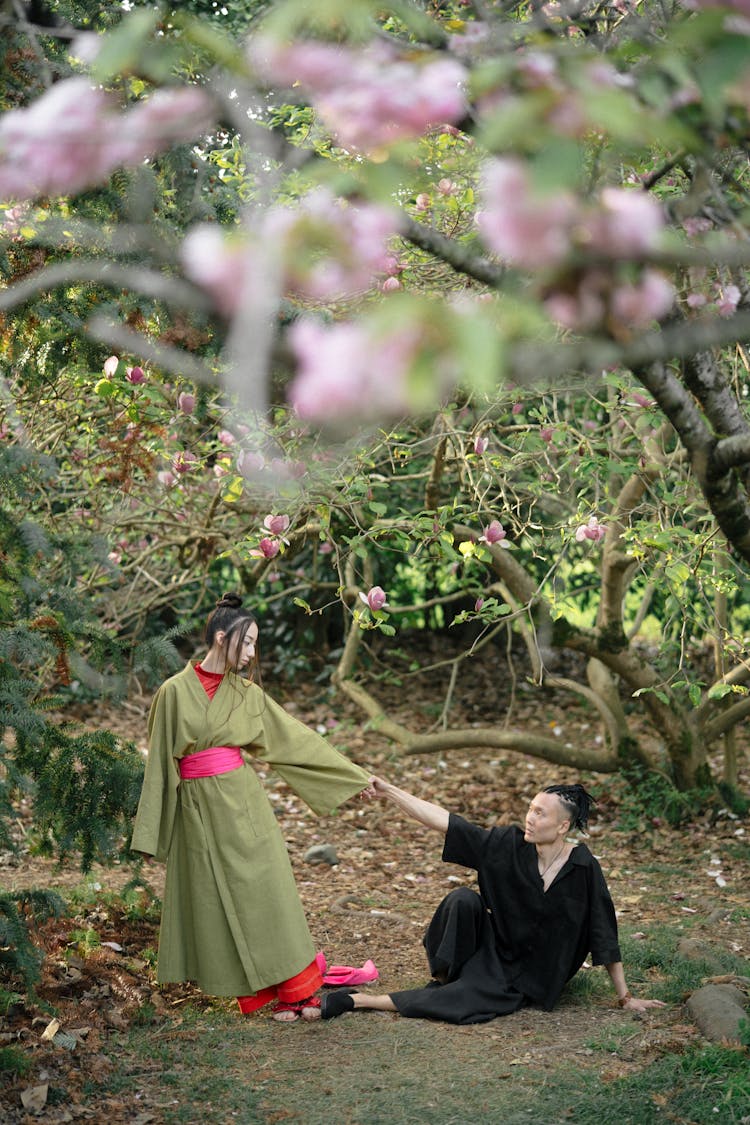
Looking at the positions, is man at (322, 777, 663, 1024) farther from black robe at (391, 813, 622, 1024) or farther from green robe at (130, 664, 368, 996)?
green robe at (130, 664, 368, 996)

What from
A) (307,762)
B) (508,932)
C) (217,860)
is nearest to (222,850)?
(217,860)

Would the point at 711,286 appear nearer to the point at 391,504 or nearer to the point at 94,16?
the point at 94,16

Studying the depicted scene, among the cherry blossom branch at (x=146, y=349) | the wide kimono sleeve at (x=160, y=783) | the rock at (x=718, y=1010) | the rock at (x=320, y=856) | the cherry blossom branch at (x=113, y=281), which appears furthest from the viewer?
the rock at (x=320, y=856)

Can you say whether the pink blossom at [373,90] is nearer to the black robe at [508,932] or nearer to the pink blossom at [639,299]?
the pink blossom at [639,299]

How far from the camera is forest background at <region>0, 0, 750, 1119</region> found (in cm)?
127

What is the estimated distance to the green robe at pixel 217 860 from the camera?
12.6 ft

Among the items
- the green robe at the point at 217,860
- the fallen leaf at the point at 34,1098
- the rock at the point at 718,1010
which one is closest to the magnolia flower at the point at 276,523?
the green robe at the point at 217,860

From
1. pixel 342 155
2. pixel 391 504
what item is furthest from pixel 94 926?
pixel 391 504

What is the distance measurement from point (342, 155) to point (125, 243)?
3.12 feet

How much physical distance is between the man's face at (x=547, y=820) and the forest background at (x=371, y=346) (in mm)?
938

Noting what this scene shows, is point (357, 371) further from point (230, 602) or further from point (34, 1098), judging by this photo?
point (230, 602)

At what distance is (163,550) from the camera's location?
6.79 metres

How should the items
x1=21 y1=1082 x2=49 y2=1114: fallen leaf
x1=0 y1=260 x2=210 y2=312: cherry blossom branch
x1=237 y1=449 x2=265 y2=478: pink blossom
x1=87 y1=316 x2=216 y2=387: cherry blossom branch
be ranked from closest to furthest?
x1=21 y1=1082 x2=49 y2=1114: fallen leaf, x1=0 y1=260 x2=210 y2=312: cherry blossom branch, x1=87 y1=316 x2=216 y2=387: cherry blossom branch, x1=237 y1=449 x2=265 y2=478: pink blossom

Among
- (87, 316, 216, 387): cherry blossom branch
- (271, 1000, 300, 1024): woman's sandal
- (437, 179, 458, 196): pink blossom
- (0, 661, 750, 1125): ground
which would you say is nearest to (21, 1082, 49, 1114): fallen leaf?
(0, 661, 750, 1125): ground
